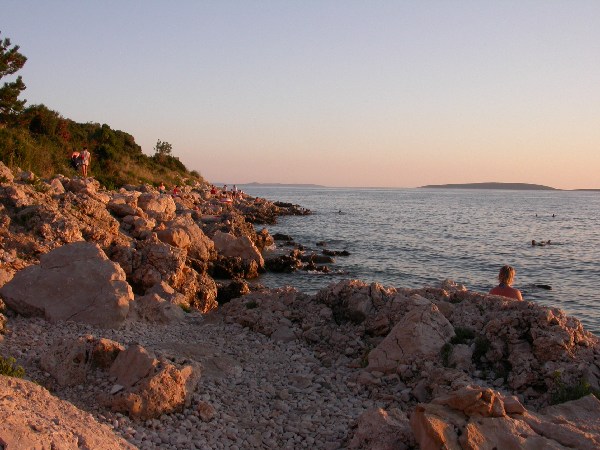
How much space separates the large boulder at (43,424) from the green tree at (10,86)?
31507 millimetres

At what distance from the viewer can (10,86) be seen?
1331 inches

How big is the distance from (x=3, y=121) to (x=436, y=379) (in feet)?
111

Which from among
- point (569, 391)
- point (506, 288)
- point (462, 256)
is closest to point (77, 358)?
point (569, 391)

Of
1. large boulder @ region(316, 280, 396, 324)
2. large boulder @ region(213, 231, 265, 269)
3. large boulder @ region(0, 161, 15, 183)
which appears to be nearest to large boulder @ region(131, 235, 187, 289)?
large boulder @ region(316, 280, 396, 324)

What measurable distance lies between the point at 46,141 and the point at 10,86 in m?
3.97

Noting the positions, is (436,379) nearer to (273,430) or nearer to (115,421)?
(273,430)

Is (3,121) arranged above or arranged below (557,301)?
above

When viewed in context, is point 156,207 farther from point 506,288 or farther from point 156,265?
point 506,288

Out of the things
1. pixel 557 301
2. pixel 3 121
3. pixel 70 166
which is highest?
pixel 3 121

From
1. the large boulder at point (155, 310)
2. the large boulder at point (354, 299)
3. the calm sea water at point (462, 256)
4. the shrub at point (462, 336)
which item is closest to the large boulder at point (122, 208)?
the calm sea water at point (462, 256)

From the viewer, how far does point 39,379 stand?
789cm

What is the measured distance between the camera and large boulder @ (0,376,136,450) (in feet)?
16.7

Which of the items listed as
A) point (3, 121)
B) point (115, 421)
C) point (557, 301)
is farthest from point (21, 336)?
point (3, 121)

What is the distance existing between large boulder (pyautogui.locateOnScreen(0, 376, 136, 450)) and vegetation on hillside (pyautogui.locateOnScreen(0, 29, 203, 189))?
20662mm
